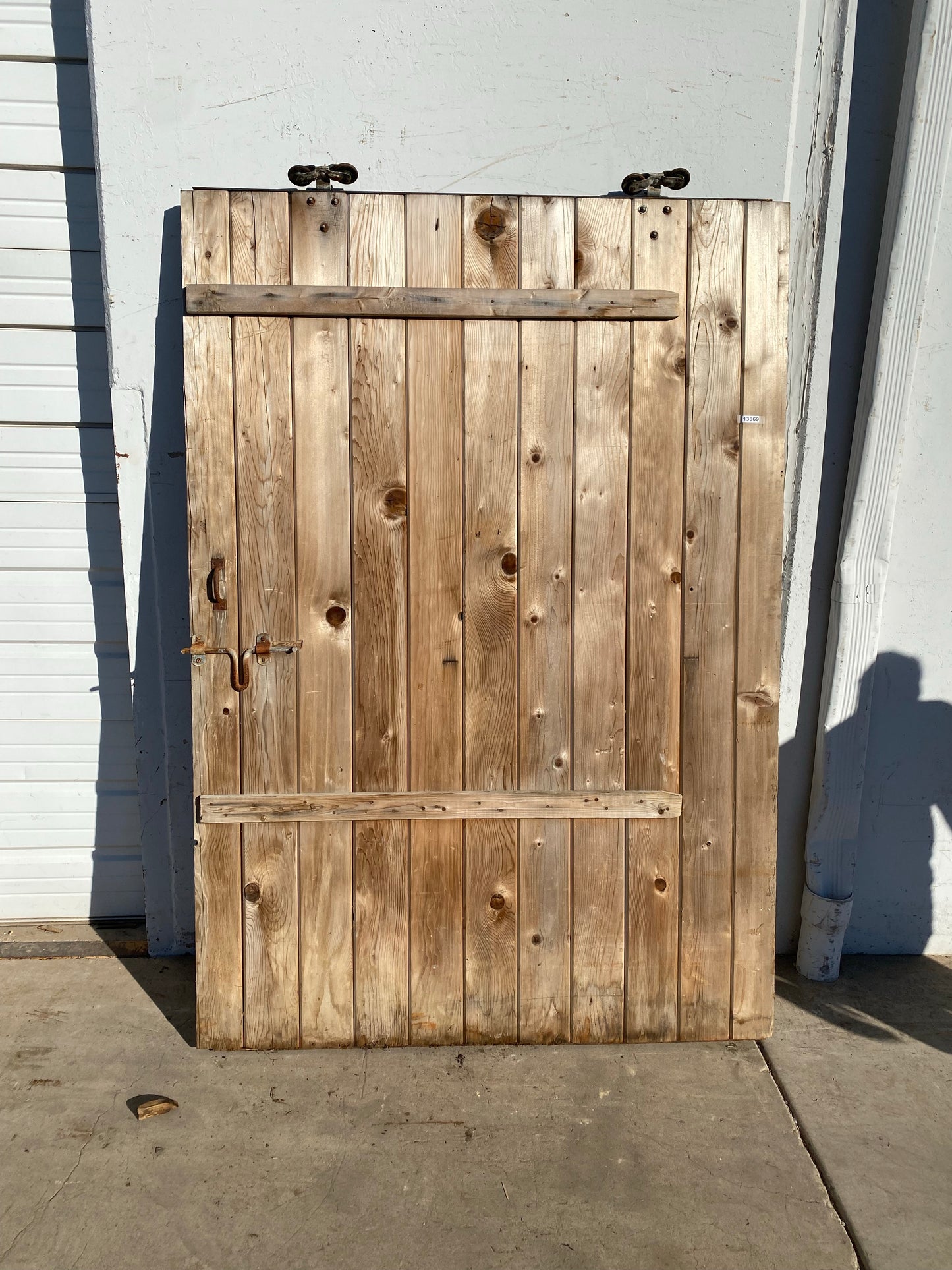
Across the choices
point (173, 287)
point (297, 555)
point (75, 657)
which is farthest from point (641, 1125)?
point (173, 287)

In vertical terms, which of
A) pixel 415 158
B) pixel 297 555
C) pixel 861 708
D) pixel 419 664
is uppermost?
pixel 415 158

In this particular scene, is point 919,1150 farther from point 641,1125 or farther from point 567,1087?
point 567,1087

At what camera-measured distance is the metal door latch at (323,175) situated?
91.8 inches

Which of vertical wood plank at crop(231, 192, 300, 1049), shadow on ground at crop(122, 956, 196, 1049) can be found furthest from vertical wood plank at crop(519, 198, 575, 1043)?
shadow on ground at crop(122, 956, 196, 1049)

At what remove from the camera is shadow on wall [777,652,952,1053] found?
→ 2846 millimetres

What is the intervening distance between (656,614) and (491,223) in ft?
3.61

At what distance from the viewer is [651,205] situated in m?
2.39

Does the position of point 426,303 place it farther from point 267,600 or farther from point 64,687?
point 64,687

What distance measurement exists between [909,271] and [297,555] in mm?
1897

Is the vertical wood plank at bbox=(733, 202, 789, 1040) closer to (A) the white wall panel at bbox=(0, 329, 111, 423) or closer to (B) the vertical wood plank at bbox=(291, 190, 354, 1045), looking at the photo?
(B) the vertical wood plank at bbox=(291, 190, 354, 1045)

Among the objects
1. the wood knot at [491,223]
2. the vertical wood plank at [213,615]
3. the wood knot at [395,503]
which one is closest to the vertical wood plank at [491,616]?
the wood knot at [491,223]

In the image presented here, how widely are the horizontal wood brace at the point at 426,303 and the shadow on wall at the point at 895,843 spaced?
1350 millimetres

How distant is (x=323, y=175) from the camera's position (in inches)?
92.7

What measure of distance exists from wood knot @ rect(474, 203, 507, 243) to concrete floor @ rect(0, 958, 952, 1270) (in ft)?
7.20
